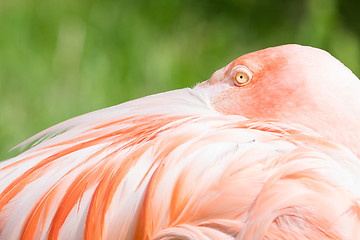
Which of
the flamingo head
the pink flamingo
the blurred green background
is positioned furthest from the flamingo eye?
the blurred green background

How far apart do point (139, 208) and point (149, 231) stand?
0.03 metres

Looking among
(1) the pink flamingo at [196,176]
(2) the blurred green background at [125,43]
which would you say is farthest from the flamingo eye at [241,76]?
(2) the blurred green background at [125,43]

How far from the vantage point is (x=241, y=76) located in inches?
40.7

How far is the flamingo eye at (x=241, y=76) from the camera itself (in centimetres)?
103

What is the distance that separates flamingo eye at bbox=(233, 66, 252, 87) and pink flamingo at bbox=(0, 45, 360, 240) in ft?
0.34

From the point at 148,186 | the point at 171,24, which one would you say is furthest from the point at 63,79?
the point at 148,186

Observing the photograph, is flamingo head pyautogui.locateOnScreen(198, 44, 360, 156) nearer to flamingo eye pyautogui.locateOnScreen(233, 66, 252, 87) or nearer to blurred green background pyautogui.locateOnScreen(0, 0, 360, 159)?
flamingo eye pyautogui.locateOnScreen(233, 66, 252, 87)

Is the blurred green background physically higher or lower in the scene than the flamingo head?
lower

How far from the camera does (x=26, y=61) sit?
2.24 metres

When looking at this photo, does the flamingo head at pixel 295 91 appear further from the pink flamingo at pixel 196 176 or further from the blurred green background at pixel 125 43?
the blurred green background at pixel 125 43

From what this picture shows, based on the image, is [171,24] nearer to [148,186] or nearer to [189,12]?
[189,12]

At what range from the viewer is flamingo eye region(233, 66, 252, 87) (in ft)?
3.36

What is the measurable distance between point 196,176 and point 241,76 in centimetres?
31

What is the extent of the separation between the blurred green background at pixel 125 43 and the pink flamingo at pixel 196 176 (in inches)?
39.9
